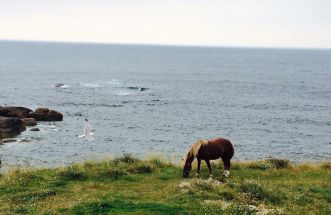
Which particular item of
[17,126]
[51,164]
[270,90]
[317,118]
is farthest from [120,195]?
[270,90]

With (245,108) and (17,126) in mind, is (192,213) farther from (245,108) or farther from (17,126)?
(245,108)

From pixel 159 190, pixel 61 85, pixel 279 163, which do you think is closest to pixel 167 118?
pixel 279 163

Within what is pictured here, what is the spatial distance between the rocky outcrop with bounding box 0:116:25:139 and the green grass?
115 ft

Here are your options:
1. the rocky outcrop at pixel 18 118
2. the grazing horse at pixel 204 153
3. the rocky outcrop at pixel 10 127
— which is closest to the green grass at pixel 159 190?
the grazing horse at pixel 204 153

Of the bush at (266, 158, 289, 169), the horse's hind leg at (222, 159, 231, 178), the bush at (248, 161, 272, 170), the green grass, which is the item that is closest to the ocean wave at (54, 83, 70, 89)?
the green grass

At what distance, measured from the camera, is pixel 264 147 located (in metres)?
54.2

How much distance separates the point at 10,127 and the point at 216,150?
41.9 meters

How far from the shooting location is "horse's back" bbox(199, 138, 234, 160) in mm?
22516

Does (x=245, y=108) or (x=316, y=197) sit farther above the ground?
(x=316, y=197)

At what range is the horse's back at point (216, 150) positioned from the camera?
886 inches

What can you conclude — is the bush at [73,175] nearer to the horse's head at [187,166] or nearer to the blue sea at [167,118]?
the horse's head at [187,166]

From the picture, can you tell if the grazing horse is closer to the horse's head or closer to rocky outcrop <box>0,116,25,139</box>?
the horse's head

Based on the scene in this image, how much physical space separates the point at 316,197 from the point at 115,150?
34095mm

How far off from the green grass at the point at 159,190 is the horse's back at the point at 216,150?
1094mm
